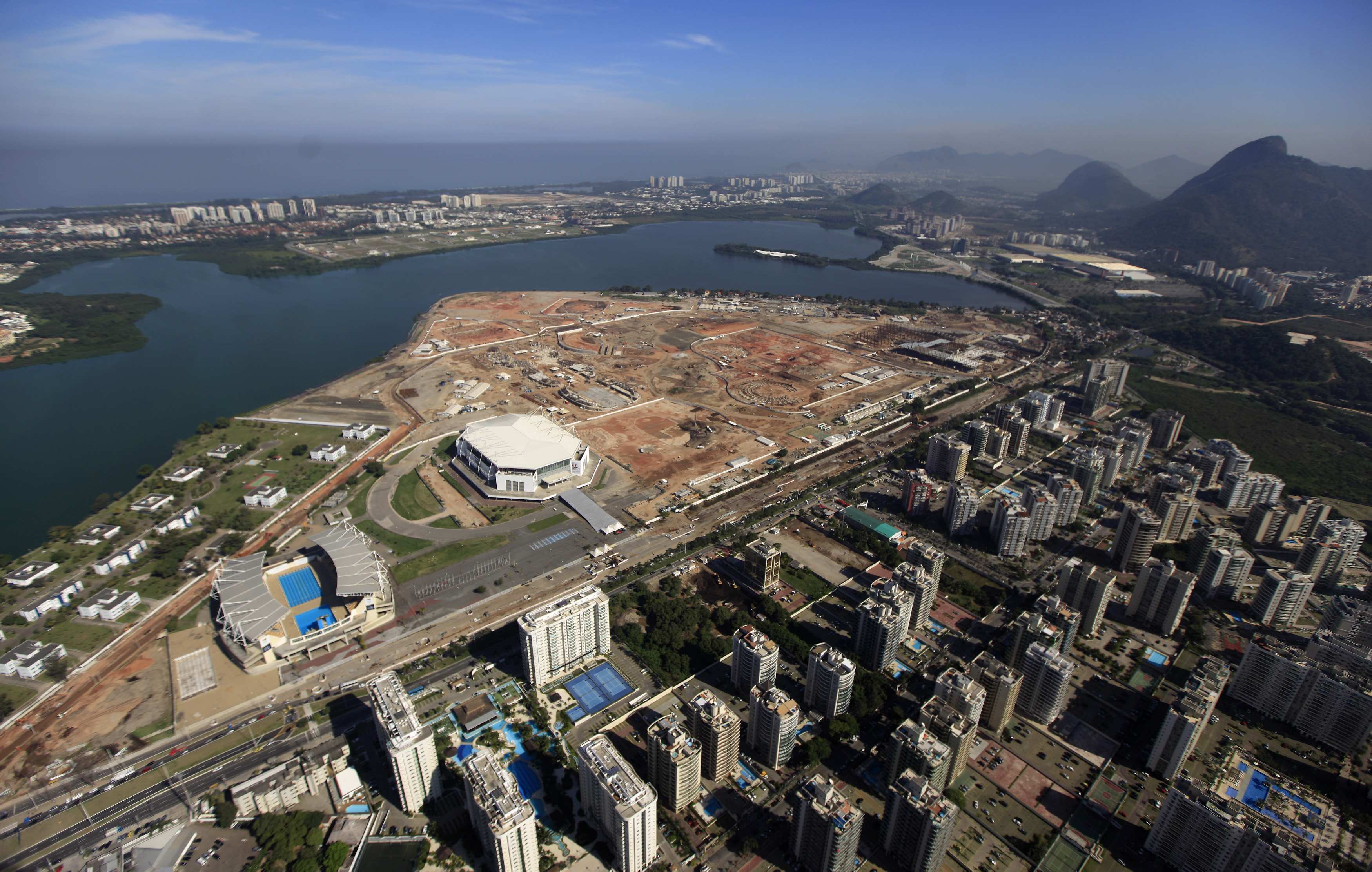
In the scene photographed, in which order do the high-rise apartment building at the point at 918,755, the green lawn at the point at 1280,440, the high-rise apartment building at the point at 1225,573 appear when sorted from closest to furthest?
the high-rise apartment building at the point at 918,755
the high-rise apartment building at the point at 1225,573
the green lawn at the point at 1280,440

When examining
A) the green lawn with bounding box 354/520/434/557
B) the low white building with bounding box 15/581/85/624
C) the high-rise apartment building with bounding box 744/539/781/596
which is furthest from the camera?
the green lawn with bounding box 354/520/434/557

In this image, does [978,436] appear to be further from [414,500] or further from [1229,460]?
[414,500]

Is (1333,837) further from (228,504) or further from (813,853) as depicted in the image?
(228,504)

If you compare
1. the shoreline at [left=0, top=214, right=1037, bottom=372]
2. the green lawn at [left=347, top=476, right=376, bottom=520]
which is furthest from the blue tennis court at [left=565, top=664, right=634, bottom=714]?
Result: the shoreline at [left=0, top=214, right=1037, bottom=372]

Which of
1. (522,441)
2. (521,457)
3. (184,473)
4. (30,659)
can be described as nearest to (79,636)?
(30,659)

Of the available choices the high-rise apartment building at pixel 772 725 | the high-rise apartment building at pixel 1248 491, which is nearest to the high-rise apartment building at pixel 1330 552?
the high-rise apartment building at pixel 1248 491

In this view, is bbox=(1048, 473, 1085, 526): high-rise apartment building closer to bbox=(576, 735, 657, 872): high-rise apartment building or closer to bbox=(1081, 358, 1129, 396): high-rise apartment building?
bbox=(1081, 358, 1129, 396): high-rise apartment building

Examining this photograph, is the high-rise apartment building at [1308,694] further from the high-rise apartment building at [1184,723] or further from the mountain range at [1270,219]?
the mountain range at [1270,219]

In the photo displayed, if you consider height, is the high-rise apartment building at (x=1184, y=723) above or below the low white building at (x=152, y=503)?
above
